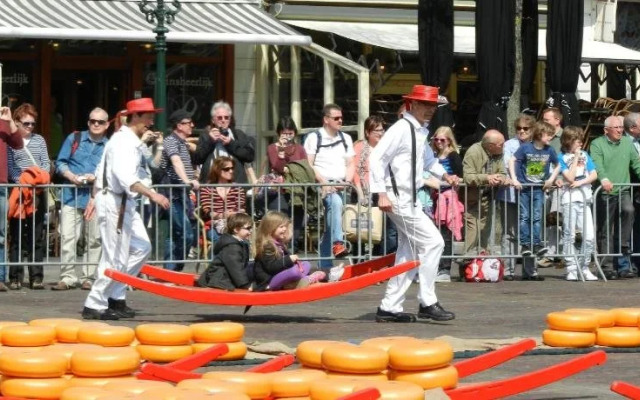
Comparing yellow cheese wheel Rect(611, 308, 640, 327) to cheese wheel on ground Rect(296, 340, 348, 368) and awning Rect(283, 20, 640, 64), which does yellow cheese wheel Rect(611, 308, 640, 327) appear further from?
awning Rect(283, 20, 640, 64)

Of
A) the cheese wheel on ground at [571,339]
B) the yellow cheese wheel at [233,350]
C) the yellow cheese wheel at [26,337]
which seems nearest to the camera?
the yellow cheese wheel at [26,337]

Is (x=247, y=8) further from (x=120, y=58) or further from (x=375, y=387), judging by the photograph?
(x=375, y=387)

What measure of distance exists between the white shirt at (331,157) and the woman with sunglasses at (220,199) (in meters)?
1.18

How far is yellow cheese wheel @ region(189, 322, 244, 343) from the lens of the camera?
11.1 metres

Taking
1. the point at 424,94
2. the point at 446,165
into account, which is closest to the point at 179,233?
the point at 446,165

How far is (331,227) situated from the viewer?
18062 millimetres

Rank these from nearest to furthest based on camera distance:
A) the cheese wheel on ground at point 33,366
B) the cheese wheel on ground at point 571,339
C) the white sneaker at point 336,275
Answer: the cheese wheel on ground at point 33,366
the cheese wheel on ground at point 571,339
the white sneaker at point 336,275

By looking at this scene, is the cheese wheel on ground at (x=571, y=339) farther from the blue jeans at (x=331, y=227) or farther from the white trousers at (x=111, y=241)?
the blue jeans at (x=331, y=227)

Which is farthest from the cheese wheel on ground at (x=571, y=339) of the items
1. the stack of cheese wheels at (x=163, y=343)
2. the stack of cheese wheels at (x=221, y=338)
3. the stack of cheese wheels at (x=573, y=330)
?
the stack of cheese wheels at (x=163, y=343)

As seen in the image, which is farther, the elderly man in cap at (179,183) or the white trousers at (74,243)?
the elderly man in cap at (179,183)


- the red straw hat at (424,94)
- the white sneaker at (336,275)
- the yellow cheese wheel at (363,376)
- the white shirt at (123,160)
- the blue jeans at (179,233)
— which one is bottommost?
the yellow cheese wheel at (363,376)

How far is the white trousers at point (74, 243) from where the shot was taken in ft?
57.0

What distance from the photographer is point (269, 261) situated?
14.2 metres

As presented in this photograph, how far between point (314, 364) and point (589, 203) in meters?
9.76
